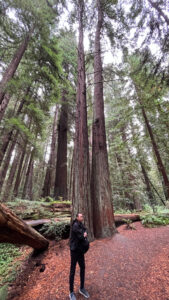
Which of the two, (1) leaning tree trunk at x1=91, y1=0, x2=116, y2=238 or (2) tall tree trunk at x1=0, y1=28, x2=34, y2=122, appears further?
(2) tall tree trunk at x1=0, y1=28, x2=34, y2=122

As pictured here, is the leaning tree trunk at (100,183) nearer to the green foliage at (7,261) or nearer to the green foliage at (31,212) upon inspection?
the green foliage at (31,212)

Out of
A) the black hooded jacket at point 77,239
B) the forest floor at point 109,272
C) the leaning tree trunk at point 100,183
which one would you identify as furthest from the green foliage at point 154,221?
the black hooded jacket at point 77,239

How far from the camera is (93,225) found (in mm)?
4660

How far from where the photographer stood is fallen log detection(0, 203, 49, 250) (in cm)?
256

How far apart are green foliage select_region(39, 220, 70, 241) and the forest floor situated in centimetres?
32

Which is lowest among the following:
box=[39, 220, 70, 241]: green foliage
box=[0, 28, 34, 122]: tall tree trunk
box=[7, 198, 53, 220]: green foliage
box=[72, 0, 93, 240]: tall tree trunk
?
box=[39, 220, 70, 241]: green foliage

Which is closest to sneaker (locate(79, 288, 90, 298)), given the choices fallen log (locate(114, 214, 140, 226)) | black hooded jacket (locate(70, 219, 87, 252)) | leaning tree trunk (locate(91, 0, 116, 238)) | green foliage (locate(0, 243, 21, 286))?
black hooded jacket (locate(70, 219, 87, 252))

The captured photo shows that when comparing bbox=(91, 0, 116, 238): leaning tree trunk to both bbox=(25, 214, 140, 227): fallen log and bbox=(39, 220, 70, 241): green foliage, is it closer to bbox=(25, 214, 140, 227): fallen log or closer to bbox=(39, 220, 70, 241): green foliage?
bbox=(39, 220, 70, 241): green foliage

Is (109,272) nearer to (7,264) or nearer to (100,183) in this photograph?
(100,183)

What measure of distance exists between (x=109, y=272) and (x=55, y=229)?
7.83ft

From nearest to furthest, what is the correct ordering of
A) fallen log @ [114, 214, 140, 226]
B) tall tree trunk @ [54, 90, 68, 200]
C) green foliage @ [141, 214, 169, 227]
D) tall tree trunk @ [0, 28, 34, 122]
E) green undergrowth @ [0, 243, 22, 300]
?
green undergrowth @ [0, 243, 22, 300] < green foliage @ [141, 214, 169, 227] < fallen log @ [114, 214, 140, 226] < tall tree trunk @ [0, 28, 34, 122] < tall tree trunk @ [54, 90, 68, 200]

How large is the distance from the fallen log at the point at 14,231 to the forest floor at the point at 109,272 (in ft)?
2.52

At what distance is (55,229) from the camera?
4621 millimetres

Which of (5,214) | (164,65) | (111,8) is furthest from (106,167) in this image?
(111,8)
